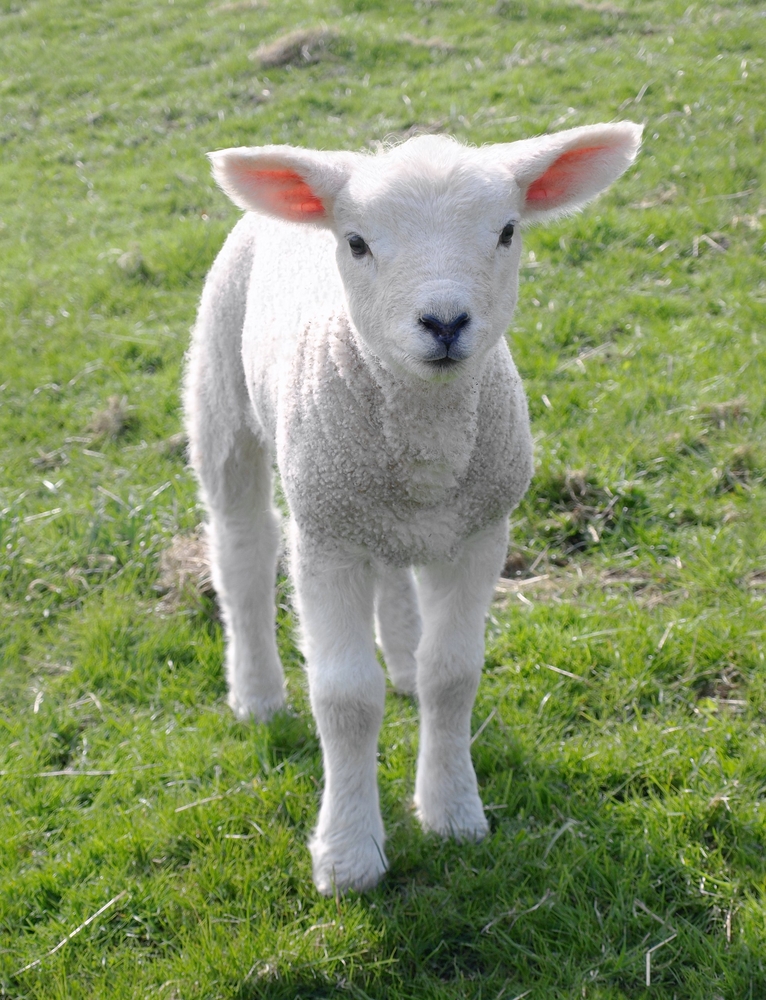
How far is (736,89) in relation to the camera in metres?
8.02

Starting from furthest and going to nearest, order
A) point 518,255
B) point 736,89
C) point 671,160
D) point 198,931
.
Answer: point 736,89 → point 671,160 → point 198,931 → point 518,255

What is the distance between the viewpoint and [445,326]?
238 cm

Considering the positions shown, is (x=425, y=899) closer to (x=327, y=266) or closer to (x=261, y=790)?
(x=261, y=790)

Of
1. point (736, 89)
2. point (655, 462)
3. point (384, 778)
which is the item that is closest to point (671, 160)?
point (736, 89)

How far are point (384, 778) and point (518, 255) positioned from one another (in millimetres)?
1764

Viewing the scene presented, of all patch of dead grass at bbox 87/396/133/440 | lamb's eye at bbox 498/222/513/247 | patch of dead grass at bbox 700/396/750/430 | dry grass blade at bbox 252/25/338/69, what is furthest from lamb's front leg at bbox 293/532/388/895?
dry grass blade at bbox 252/25/338/69

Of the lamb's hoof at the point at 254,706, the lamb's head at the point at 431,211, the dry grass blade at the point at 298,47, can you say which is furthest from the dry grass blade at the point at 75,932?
the dry grass blade at the point at 298,47

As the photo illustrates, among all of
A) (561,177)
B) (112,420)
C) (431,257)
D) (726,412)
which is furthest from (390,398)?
(112,420)

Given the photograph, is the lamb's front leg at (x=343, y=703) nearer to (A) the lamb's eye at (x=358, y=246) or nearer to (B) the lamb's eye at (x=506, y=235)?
(A) the lamb's eye at (x=358, y=246)

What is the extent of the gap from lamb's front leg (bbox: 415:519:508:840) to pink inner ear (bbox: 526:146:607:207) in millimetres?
913

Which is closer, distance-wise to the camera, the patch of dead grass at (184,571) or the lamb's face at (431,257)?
the lamb's face at (431,257)

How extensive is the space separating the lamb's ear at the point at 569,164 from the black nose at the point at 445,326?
0.53 metres

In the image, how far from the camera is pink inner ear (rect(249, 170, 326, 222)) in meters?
2.74

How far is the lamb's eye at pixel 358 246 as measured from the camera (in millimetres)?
2625
